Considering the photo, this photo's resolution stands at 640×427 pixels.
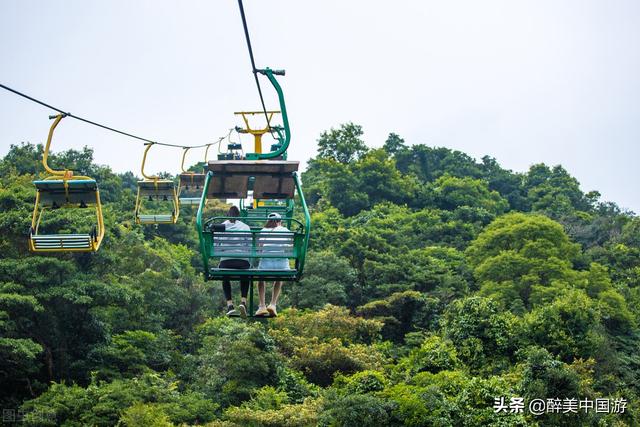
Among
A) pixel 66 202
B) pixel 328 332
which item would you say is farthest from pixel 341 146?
pixel 66 202

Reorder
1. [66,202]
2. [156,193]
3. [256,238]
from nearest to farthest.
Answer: [256,238], [66,202], [156,193]

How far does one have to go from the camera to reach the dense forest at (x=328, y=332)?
64.4 feet

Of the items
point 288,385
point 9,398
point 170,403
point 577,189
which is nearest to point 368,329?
point 288,385

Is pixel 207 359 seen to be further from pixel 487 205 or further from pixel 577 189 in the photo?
pixel 577 189

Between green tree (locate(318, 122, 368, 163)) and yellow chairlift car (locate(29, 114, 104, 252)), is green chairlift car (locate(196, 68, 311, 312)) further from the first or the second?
green tree (locate(318, 122, 368, 163))

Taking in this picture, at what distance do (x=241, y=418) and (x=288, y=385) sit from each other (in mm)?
Answer: 2577

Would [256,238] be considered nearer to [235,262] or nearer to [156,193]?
[235,262]

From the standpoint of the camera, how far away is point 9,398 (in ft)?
72.7

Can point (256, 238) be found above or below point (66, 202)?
below

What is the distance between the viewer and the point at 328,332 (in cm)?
2533

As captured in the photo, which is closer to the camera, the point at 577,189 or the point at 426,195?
the point at 426,195

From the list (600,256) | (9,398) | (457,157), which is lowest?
(9,398)

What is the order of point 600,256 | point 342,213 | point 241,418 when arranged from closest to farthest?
point 241,418
point 600,256
point 342,213

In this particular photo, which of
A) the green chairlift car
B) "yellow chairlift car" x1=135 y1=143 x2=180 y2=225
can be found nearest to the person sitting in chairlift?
→ the green chairlift car
